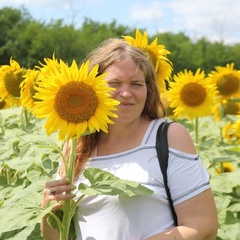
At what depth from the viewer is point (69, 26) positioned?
24.0m

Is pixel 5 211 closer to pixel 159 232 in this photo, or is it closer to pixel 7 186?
pixel 159 232

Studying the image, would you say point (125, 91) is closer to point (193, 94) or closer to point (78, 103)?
point (78, 103)

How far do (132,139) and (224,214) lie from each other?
0.89 meters

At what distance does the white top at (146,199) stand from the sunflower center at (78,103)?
0.89 feet

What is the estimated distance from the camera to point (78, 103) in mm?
1942

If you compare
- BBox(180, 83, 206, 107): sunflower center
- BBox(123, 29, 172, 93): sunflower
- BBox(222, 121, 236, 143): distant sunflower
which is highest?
BBox(123, 29, 172, 93): sunflower

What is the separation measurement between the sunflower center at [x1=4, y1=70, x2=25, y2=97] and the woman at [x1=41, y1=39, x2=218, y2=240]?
3.81ft

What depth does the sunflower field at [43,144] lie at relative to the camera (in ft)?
6.64

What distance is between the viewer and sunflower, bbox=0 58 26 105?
335 centimetres

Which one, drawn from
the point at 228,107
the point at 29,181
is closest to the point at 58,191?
the point at 29,181

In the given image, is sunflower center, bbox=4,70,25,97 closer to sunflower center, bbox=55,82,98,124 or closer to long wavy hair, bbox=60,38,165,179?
long wavy hair, bbox=60,38,165,179

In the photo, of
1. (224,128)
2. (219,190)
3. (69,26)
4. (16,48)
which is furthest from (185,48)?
(219,190)

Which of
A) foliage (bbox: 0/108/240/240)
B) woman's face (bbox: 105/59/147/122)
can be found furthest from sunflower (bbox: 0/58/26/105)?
woman's face (bbox: 105/59/147/122)

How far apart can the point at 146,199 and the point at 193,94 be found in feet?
6.54
